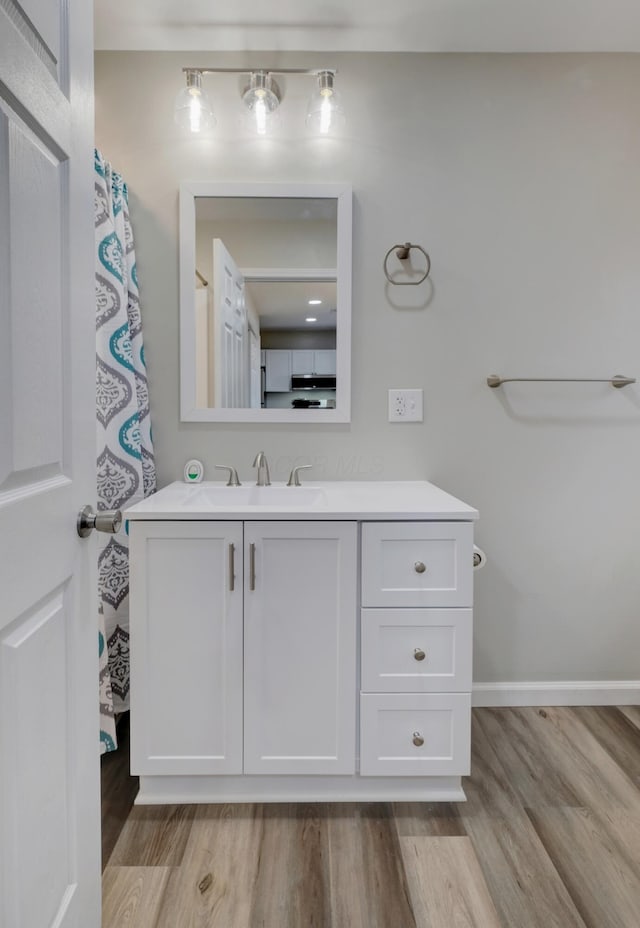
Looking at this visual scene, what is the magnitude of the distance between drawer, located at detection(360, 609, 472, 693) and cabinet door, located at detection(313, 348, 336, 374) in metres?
0.91

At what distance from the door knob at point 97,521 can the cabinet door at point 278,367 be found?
116 cm

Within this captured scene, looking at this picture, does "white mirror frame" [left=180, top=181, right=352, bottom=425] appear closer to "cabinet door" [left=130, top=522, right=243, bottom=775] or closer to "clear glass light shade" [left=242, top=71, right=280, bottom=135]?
"clear glass light shade" [left=242, top=71, right=280, bottom=135]

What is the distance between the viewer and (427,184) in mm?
1968

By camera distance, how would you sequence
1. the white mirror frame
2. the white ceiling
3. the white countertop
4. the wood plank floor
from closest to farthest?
the wood plank floor
the white countertop
the white ceiling
the white mirror frame

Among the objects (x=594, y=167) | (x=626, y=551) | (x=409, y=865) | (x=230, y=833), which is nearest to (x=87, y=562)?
(x=230, y=833)

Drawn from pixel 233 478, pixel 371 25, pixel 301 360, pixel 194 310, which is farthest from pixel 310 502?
pixel 371 25

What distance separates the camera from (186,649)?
58.8 inches

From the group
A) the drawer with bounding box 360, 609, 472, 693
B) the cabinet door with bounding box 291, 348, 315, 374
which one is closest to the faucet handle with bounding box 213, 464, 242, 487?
the cabinet door with bounding box 291, 348, 315, 374

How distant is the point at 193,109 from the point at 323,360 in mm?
942

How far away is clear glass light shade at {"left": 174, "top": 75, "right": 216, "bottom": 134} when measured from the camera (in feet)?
6.03

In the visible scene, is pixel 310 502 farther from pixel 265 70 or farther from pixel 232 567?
pixel 265 70

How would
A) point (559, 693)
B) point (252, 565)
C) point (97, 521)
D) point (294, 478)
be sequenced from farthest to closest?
point (559, 693) < point (294, 478) < point (252, 565) < point (97, 521)

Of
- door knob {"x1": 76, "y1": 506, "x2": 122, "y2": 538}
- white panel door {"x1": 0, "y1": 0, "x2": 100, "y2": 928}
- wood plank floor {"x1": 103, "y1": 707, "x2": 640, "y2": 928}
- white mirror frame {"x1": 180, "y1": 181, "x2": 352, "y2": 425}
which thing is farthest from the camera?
white mirror frame {"x1": 180, "y1": 181, "x2": 352, "y2": 425}

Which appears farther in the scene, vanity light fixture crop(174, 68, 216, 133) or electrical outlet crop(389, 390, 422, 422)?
electrical outlet crop(389, 390, 422, 422)
